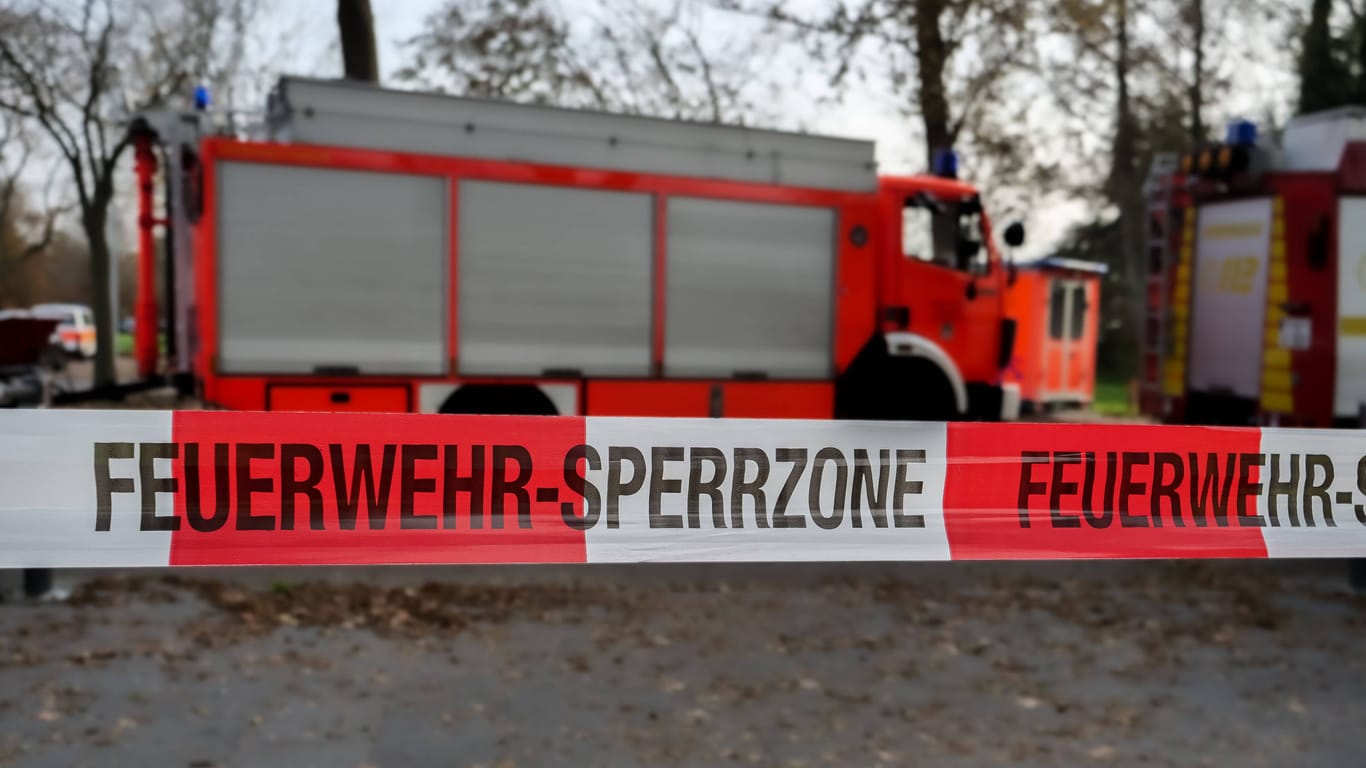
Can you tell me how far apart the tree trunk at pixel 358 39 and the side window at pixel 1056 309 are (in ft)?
39.2

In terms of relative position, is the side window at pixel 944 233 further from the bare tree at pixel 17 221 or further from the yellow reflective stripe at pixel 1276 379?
the bare tree at pixel 17 221

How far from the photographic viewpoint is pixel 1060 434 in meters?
4.19

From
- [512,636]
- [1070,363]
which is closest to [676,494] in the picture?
[512,636]

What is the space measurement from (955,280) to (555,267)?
3.30 meters

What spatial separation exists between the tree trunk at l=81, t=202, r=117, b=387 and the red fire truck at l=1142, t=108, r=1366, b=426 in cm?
1610

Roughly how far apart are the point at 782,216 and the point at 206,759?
5.82 metres

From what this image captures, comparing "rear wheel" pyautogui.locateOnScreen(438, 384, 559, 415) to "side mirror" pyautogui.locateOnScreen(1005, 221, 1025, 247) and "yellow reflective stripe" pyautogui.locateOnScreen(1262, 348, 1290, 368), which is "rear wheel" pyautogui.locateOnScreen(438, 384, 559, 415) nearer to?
"side mirror" pyautogui.locateOnScreen(1005, 221, 1025, 247)

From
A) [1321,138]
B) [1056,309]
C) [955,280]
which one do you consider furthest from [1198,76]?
[955,280]

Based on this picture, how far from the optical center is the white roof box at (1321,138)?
9.45 m

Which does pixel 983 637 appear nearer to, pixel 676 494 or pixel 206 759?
pixel 676 494

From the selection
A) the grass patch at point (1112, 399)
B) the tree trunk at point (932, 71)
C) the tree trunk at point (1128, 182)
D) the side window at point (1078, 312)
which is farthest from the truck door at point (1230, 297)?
the tree trunk at point (1128, 182)

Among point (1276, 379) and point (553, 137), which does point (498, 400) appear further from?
point (1276, 379)

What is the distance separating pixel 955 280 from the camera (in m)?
9.65

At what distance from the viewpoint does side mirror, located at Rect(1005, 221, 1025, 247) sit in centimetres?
904
